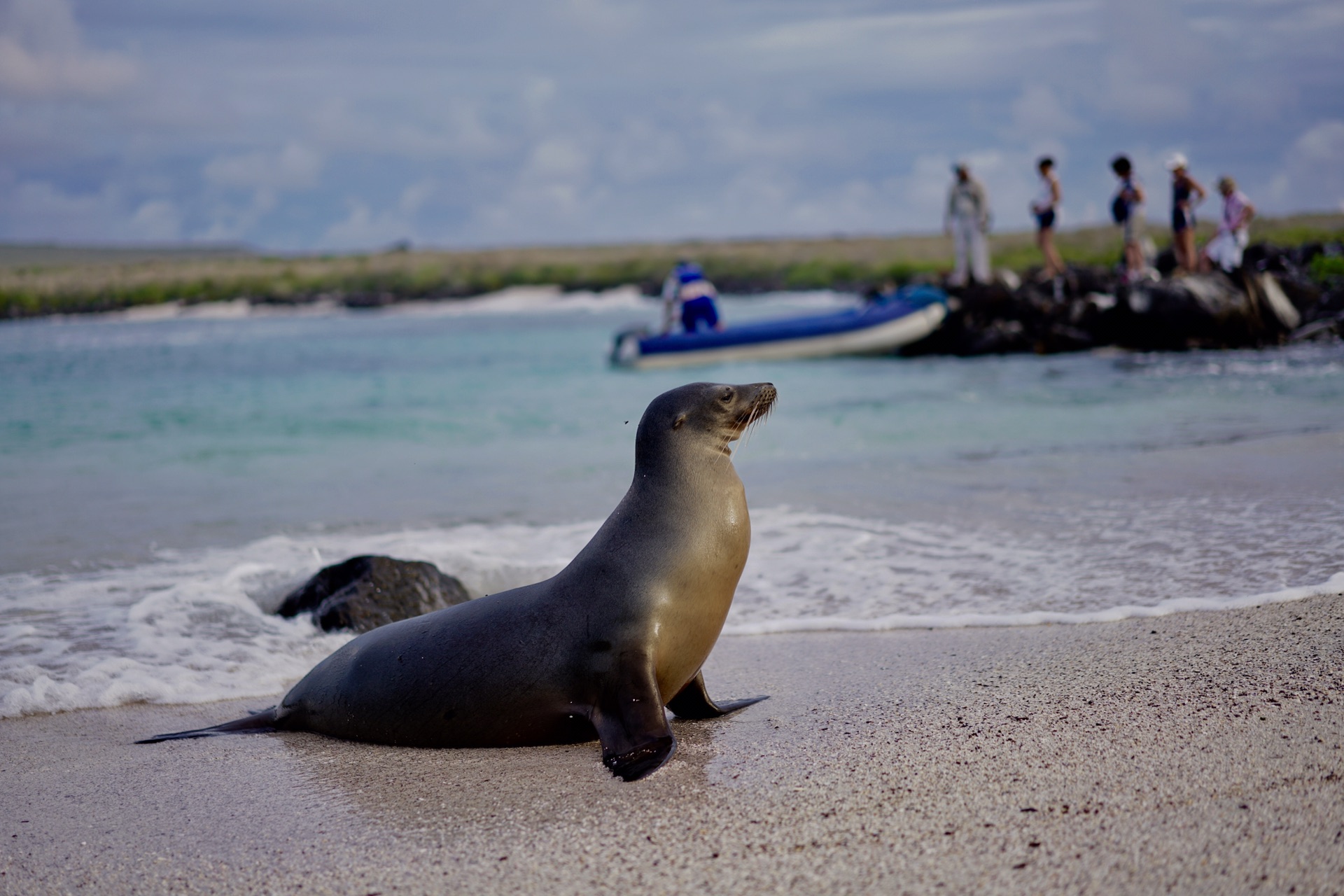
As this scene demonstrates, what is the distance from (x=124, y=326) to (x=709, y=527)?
5121 cm

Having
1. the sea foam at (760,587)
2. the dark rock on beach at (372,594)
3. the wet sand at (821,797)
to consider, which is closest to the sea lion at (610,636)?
the wet sand at (821,797)

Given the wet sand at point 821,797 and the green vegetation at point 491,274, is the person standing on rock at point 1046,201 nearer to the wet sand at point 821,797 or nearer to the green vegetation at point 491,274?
the wet sand at point 821,797

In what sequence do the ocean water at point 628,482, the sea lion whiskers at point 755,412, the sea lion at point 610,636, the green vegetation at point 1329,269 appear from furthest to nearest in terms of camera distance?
the green vegetation at point 1329,269
the ocean water at point 628,482
the sea lion whiskers at point 755,412
the sea lion at point 610,636

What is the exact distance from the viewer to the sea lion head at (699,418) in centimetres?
431

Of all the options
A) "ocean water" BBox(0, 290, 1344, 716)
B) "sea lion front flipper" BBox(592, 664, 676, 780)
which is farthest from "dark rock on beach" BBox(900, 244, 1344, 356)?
"sea lion front flipper" BBox(592, 664, 676, 780)

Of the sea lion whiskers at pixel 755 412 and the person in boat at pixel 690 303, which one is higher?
the person in boat at pixel 690 303

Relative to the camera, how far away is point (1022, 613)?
19.0 ft

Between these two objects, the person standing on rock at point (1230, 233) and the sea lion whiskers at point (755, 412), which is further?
the person standing on rock at point (1230, 233)

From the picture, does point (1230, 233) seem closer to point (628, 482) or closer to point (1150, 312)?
point (1150, 312)

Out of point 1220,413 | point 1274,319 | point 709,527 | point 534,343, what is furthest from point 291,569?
point 534,343

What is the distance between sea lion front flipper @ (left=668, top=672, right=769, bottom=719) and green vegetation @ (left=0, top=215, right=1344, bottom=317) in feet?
146

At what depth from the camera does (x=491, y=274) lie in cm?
6912

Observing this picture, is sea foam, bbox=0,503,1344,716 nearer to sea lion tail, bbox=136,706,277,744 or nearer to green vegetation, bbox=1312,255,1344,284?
sea lion tail, bbox=136,706,277,744

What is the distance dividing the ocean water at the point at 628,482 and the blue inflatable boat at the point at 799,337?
15.9 inches
